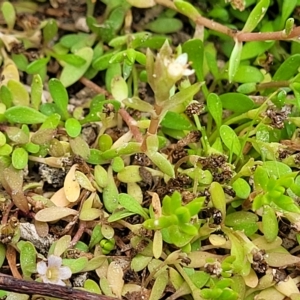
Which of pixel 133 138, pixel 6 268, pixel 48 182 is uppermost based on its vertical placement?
pixel 133 138

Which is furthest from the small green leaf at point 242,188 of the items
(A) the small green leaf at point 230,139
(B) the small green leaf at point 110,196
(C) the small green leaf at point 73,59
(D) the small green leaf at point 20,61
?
(D) the small green leaf at point 20,61

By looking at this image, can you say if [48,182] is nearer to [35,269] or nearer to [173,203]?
[35,269]

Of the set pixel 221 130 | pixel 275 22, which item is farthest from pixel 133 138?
pixel 275 22

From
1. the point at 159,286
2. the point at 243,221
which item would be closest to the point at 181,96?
the point at 243,221

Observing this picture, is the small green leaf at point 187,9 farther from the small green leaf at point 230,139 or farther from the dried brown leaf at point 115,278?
the dried brown leaf at point 115,278

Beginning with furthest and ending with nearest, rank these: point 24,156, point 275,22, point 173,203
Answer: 1. point 275,22
2. point 24,156
3. point 173,203

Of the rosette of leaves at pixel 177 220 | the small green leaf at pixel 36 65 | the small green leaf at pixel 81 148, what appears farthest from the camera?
the small green leaf at pixel 36 65

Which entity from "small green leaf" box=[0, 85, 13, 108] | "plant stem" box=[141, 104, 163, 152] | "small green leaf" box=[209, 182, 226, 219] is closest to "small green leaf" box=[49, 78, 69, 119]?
"small green leaf" box=[0, 85, 13, 108]
